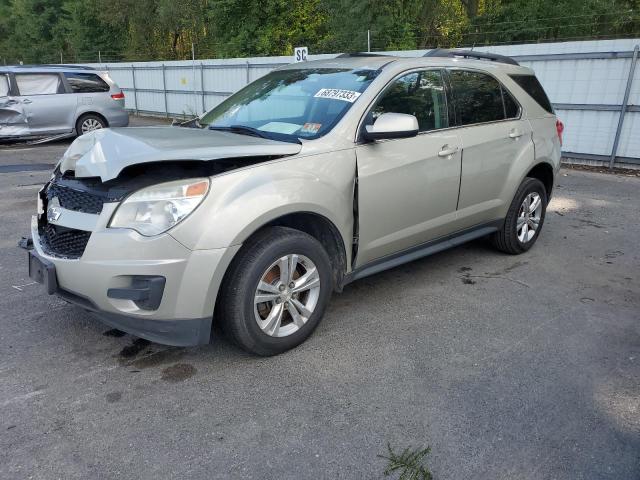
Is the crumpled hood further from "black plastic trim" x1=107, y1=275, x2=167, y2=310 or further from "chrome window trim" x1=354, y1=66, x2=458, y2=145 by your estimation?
"black plastic trim" x1=107, y1=275, x2=167, y2=310

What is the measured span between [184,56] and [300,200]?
36.0 meters

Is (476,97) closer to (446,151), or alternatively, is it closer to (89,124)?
(446,151)

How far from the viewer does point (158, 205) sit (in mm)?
2883

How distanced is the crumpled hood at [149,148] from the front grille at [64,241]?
33 centimetres

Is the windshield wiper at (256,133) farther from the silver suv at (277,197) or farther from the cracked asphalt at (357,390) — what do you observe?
the cracked asphalt at (357,390)

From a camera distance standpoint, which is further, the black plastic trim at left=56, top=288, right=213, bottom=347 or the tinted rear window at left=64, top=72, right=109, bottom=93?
the tinted rear window at left=64, top=72, right=109, bottom=93

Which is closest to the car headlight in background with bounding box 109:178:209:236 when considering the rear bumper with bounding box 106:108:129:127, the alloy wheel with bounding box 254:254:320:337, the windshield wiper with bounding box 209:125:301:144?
the alloy wheel with bounding box 254:254:320:337

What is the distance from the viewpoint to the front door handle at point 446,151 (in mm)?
4148

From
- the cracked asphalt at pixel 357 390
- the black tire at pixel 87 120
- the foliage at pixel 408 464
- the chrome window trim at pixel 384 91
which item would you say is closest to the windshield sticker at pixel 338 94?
the chrome window trim at pixel 384 91

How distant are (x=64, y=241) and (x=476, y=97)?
3402 millimetres

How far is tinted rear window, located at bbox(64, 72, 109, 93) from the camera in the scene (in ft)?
40.1

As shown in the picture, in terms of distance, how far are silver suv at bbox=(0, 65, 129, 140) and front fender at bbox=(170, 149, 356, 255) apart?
10.3 m

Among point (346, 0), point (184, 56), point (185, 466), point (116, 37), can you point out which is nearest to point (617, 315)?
point (185, 466)

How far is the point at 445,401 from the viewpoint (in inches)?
117
